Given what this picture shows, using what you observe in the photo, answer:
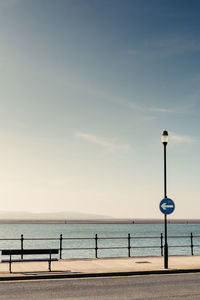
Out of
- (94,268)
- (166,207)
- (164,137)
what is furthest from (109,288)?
(164,137)

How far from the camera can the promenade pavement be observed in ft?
45.9

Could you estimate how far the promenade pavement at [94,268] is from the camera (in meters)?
14.0

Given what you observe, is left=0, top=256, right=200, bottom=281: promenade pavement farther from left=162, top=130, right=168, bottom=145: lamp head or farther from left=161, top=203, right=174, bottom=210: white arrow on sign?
left=162, top=130, right=168, bottom=145: lamp head

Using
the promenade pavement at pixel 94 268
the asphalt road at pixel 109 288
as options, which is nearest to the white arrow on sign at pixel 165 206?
the promenade pavement at pixel 94 268

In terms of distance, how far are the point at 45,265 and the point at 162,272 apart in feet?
17.1

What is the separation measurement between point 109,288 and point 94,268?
3.76 m

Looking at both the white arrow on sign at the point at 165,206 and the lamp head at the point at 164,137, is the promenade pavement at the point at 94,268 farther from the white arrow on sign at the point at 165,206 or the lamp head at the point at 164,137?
the lamp head at the point at 164,137

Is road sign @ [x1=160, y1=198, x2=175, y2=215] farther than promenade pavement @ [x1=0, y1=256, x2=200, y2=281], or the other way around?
road sign @ [x1=160, y1=198, x2=175, y2=215]

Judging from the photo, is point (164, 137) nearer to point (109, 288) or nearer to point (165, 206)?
point (165, 206)

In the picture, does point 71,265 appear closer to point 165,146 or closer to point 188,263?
point 188,263

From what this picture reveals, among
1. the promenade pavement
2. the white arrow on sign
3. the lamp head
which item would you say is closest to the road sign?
the white arrow on sign

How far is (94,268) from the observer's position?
615 inches

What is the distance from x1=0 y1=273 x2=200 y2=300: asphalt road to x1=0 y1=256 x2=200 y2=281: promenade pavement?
614mm

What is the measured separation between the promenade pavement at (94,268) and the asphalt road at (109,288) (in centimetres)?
61
